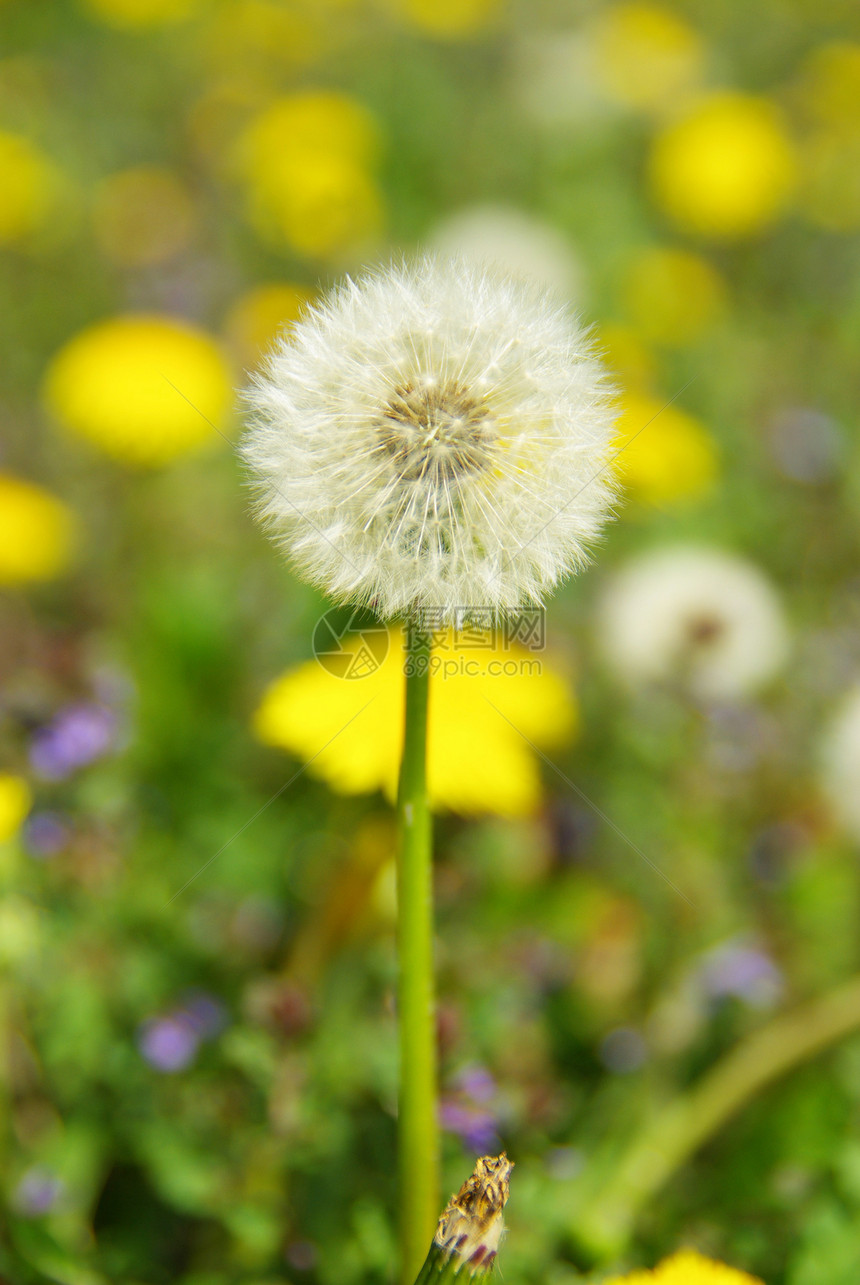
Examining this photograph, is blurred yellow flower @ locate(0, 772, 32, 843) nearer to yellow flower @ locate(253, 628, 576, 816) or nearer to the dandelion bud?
yellow flower @ locate(253, 628, 576, 816)

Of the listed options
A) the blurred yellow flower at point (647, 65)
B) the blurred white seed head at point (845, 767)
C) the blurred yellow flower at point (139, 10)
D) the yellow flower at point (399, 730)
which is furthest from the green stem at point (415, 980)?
the blurred yellow flower at point (647, 65)

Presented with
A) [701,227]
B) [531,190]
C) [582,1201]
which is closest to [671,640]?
[582,1201]

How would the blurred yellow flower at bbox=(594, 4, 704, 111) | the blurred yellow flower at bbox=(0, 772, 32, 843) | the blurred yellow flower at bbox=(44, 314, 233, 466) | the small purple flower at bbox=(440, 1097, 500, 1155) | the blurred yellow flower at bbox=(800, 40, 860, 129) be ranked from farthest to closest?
the blurred yellow flower at bbox=(594, 4, 704, 111), the blurred yellow flower at bbox=(800, 40, 860, 129), the blurred yellow flower at bbox=(44, 314, 233, 466), the small purple flower at bbox=(440, 1097, 500, 1155), the blurred yellow flower at bbox=(0, 772, 32, 843)

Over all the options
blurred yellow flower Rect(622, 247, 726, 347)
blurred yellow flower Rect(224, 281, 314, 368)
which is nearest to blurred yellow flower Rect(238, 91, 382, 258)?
blurred yellow flower Rect(224, 281, 314, 368)

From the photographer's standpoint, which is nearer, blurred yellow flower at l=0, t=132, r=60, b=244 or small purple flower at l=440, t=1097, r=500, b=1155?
small purple flower at l=440, t=1097, r=500, b=1155

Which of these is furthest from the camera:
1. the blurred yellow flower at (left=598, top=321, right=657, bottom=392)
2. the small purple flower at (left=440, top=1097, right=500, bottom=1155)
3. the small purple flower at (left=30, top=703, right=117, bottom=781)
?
the blurred yellow flower at (left=598, top=321, right=657, bottom=392)

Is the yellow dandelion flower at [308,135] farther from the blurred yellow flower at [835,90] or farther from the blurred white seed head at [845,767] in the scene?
the blurred white seed head at [845,767]

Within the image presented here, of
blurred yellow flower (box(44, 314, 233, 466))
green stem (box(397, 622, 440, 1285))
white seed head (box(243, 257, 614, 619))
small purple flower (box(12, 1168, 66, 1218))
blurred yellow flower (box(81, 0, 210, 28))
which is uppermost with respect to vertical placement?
blurred yellow flower (box(81, 0, 210, 28))

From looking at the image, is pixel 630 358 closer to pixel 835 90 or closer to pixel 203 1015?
pixel 203 1015
